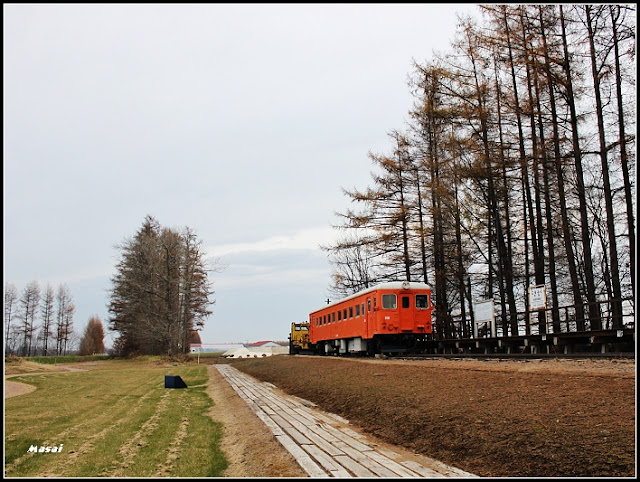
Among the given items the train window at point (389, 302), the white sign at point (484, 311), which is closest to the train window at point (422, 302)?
the train window at point (389, 302)

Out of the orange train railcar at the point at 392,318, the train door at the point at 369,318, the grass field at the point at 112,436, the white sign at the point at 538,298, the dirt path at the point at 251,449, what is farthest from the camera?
the train door at the point at 369,318

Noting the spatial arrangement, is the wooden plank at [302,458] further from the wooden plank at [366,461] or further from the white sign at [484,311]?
the white sign at [484,311]

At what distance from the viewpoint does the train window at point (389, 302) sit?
22.3m

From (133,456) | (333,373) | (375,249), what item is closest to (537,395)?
(133,456)

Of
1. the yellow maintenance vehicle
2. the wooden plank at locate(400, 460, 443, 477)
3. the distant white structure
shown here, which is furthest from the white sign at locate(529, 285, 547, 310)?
the distant white structure

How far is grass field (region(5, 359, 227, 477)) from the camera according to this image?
6.91 m

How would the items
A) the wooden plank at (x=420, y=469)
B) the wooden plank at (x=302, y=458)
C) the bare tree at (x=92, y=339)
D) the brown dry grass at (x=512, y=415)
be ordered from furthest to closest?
the bare tree at (x=92, y=339) → the wooden plank at (x=302, y=458) → the wooden plank at (x=420, y=469) → the brown dry grass at (x=512, y=415)

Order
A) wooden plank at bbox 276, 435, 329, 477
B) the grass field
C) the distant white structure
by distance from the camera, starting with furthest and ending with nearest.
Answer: the distant white structure, the grass field, wooden plank at bbox 276, 435, 329, 477

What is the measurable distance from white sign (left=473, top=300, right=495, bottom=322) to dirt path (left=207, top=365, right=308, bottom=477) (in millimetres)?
10111

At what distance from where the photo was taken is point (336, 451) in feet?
22.7

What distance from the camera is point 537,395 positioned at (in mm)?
7562

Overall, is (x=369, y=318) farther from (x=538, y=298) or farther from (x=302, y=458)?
(x=302, y=458)

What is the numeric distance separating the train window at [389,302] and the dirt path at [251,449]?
36.0ft

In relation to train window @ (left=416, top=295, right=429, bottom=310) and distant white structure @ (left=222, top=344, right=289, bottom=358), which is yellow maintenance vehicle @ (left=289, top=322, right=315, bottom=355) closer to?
distant white structure @ (left=222, top=344, right=289, bottom=358)
